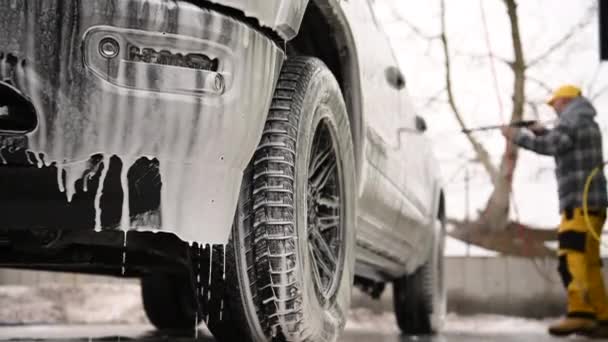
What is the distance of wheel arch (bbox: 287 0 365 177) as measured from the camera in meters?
2.88

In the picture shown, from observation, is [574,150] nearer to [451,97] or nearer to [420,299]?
[420,299]

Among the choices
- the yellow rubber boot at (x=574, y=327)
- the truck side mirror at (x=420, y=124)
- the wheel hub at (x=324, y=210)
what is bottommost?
the yellow rubber boot at (x=574, y=327)

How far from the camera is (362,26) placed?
3297mm

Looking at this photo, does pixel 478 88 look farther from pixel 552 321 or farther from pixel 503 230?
pixel 552 321

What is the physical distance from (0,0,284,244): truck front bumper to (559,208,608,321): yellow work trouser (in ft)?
14.7

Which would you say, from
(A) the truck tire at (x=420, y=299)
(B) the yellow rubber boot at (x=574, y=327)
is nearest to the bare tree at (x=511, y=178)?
(B) the yellow rubber boot at (x=574, y=327)

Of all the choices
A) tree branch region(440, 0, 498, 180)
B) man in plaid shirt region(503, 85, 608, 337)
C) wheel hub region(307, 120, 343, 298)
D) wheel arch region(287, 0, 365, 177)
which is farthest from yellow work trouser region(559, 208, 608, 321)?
tree branch region(440, 0, 498, 180)

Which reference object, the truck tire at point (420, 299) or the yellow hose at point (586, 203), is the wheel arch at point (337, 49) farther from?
the yellow hose at point (586, 203)

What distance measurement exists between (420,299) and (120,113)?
12.4 ft

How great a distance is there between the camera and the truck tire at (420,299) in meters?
5.42

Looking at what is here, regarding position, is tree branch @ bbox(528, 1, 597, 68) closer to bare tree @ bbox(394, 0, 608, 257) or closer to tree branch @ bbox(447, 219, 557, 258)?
bare tree @ bbox(394, 0, 608, 257)

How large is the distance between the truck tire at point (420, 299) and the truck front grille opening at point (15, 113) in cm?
380

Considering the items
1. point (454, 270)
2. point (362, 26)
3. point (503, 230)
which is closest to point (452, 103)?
point (503, 230)

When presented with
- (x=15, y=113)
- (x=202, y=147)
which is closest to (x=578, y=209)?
(x=202, y=147)
